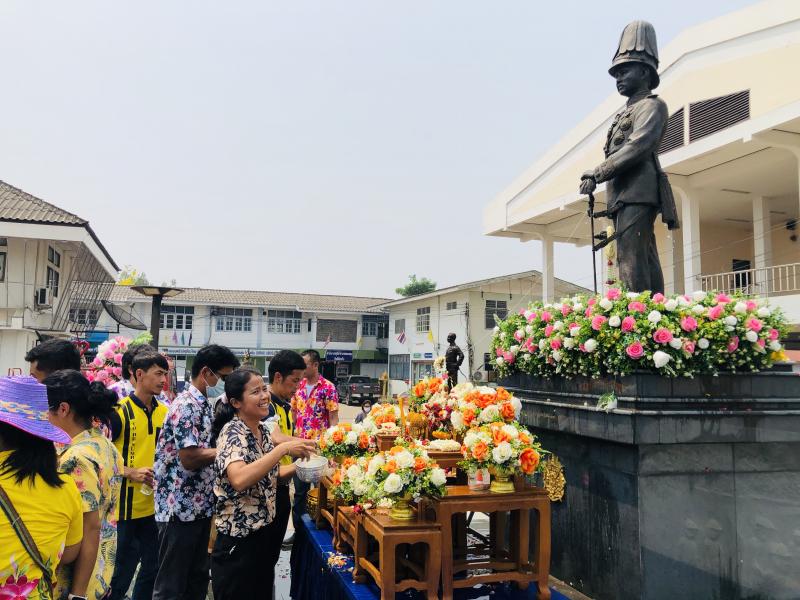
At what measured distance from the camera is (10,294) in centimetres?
1579

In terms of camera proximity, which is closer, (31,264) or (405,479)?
(405,479)

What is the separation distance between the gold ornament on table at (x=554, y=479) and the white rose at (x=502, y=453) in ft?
3.98

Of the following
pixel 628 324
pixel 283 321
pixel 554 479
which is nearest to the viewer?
pixel 628 324

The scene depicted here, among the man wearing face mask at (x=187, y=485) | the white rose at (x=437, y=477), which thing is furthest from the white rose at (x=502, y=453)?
the man wearing face mask at (x=187, y=485)

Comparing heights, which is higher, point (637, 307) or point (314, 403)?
point (637, 307)

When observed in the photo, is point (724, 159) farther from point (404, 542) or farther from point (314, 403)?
point (404, 542)

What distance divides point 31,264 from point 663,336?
57.3 feet

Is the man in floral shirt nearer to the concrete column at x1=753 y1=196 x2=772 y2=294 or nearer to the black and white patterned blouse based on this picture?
the black and white patterned blouse

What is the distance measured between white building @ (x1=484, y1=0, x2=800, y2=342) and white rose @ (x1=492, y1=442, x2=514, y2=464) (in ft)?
30.6

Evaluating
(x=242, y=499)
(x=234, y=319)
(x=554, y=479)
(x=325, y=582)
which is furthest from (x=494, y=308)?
(x=242, y=499)

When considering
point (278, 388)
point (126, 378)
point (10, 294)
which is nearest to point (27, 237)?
point (10, 294)

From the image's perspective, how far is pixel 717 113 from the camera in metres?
12.7

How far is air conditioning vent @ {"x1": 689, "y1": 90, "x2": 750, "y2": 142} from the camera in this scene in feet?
40.5

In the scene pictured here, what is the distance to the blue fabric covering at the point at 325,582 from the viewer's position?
309 centimetres
